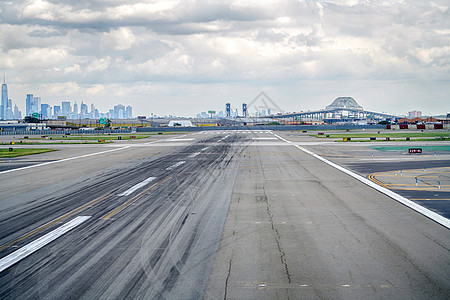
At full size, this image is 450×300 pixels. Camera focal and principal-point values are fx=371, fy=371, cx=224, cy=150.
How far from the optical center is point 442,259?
11867 millimetres

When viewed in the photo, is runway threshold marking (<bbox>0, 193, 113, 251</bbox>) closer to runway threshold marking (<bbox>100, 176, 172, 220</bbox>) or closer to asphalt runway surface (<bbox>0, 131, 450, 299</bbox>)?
asphalt runway surface (<bbox>0, 131, 450, 299</bbox>)

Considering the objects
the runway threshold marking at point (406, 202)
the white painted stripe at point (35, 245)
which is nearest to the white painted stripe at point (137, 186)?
the white painted stripe at point (35, 245)

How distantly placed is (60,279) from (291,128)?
4984 inches

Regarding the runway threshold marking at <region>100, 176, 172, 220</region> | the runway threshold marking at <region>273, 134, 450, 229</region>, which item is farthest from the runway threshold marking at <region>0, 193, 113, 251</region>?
the runway threshold marking at <region>273, 134, 450, 229</region>

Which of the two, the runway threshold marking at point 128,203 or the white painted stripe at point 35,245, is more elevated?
the runway threshold marking at point 128,203

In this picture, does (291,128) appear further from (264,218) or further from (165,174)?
(264,218)

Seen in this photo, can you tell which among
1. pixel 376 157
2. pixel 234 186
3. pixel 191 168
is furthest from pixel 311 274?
pixel 376 157

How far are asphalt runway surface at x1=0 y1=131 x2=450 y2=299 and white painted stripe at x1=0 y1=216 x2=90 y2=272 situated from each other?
0.04 metres

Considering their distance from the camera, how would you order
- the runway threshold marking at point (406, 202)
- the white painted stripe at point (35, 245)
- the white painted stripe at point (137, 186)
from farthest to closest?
1. the white painted stripe at point (137, 186)
2. the runway threshold marking at point (406, 202)
3. the white painted stripe at point (35, 245)

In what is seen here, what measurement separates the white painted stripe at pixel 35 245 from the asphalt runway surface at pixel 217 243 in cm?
4

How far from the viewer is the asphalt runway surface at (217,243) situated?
1006cm

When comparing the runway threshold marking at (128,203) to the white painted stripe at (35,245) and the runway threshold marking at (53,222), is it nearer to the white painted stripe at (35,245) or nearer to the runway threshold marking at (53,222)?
the white painted stripe at (35,245)

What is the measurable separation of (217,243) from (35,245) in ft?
21.7

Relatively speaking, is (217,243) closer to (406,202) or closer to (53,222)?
(53,222)
